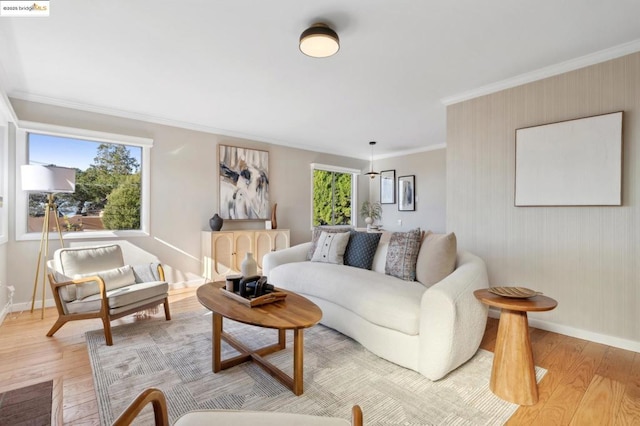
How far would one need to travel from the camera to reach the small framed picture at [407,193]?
647 centimetres

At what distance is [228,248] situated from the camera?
459 centimetres

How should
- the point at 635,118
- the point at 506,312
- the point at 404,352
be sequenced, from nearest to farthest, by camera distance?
the point at 506,312
the point at 404,352
the point at 635,118

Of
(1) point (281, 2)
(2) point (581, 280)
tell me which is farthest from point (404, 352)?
(1) point (281, 2)

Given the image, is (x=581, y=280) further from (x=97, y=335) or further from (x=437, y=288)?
(x=97, y=335)

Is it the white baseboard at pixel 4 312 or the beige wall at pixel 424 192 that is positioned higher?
the beige wall at pixel 424 192

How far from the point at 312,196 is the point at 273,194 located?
3.10ft

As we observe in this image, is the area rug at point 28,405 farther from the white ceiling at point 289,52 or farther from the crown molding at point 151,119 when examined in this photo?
the crown molding at point 151,119

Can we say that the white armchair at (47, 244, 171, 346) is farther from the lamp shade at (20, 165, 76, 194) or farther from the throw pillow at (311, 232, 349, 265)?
the throw pillow at (311, 232, 349, 265)

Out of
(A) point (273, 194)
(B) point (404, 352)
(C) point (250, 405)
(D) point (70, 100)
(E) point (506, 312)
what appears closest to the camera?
(C) point (250, 405)

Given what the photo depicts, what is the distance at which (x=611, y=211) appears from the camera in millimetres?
2564

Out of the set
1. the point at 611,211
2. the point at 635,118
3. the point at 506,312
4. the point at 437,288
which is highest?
the point at 635,118

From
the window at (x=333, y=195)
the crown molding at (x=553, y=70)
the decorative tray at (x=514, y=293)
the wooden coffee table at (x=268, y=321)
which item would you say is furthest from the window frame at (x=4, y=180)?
the crown molding at (x=553, y=70)

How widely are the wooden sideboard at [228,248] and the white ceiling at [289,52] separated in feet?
5.88

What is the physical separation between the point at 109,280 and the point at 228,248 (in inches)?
71.8
